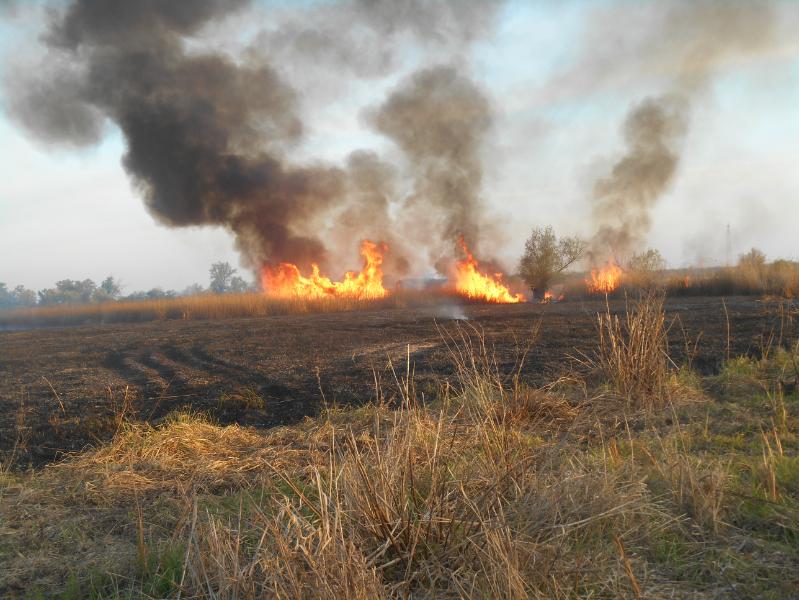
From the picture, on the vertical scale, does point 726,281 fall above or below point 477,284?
below

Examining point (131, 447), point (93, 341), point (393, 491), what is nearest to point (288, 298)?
point (93, 341)

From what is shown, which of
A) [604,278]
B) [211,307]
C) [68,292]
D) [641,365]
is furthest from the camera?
[68,292]

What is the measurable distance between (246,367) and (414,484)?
7.44 metres

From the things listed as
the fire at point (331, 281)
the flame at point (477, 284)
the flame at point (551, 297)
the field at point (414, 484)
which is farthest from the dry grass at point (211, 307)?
the field at point (414, 484)

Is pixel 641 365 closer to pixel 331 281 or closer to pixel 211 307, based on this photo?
pixel 211 307

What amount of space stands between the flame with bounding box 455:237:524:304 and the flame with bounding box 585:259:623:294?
398cm

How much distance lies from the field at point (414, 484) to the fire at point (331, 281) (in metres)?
20.2

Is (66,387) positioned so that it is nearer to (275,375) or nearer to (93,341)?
(275,375)

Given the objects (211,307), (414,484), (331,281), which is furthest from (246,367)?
(331,281)

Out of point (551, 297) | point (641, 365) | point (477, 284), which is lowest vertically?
point (641, 365)

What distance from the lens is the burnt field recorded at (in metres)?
6.47

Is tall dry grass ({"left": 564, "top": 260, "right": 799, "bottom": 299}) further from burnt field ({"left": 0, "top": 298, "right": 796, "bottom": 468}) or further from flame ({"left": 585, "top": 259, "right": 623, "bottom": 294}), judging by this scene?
burnt field ({"left": 0, "top": 298, "right": 796, "bottom": 468})

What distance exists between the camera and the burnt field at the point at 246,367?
647cm

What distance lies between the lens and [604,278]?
30.5 m
